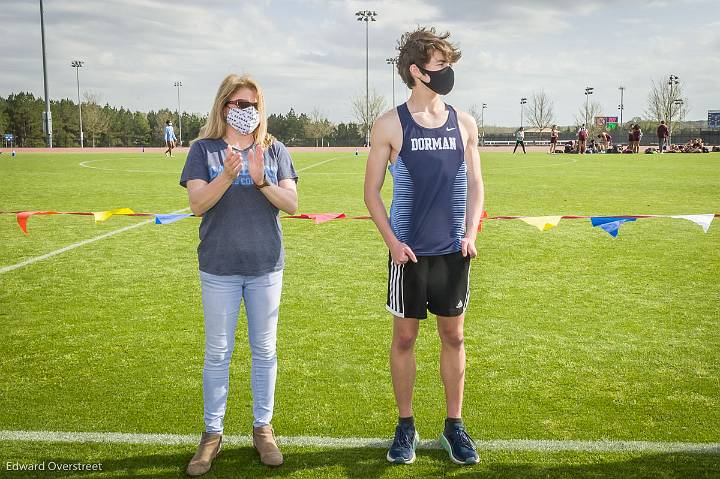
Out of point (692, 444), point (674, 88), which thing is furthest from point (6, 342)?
point (674, 88)

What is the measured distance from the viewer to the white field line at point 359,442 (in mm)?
3791

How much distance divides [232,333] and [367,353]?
1914mm

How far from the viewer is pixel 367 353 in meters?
5.44

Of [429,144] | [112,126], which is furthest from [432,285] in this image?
[112,126]

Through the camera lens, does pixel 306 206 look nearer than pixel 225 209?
No

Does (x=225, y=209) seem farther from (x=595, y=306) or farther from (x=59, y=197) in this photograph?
(x=59, y=197)

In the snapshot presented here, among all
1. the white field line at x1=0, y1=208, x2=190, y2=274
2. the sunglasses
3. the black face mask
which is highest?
the black face mask

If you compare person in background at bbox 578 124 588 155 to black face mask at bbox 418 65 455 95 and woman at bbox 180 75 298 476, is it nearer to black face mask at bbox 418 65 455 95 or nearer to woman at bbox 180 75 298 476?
black face mask at bbox 418 65 455 95

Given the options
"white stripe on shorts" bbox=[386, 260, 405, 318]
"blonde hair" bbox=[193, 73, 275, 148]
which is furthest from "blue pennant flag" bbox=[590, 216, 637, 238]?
"blonde hair" bbox=[193, 73, 275, 148]

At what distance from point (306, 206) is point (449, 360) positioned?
38.9 feet

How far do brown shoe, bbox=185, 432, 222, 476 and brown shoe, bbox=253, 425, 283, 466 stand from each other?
0.67 feet

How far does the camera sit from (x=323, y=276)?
8.21 meters

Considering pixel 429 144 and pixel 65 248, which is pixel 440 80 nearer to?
Answer: pixel 429 144

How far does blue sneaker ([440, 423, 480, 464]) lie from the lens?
363 centimetres
